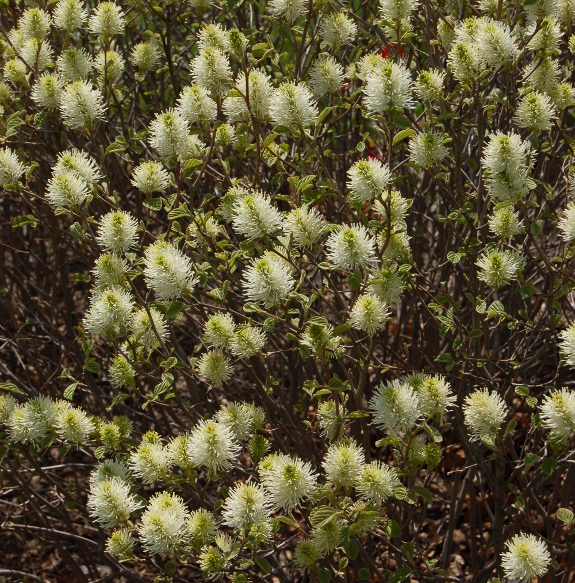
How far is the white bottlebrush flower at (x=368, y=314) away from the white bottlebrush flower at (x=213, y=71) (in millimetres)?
726

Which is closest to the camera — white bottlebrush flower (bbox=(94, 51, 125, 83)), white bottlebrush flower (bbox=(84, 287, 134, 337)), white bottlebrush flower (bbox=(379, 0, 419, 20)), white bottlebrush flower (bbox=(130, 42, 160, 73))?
white bottlebrush flower (bbox=(84, 287, 134, 337))

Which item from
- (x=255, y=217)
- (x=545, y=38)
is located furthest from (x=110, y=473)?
(x=545, y=38)

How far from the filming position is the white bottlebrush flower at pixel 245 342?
1963 millimetres

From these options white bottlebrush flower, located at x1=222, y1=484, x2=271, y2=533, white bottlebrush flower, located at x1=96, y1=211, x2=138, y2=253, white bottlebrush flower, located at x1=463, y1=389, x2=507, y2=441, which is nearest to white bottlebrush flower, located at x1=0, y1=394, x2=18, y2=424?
white bottlebrush flower, located at x1=96, y1=211, x2=138, y2=253

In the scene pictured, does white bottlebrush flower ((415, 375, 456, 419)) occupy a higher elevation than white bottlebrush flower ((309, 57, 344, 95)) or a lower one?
lower

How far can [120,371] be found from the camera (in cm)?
220

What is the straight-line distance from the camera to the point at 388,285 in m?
1.94

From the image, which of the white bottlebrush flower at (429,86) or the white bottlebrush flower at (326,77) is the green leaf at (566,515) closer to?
the white bottlebrush flower at (429,86)

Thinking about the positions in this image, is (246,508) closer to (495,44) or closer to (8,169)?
(8,169)

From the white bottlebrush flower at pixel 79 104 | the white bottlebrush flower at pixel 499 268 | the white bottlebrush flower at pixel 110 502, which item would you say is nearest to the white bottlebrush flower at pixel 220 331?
the white bottlebrush flower at pixel 110 502

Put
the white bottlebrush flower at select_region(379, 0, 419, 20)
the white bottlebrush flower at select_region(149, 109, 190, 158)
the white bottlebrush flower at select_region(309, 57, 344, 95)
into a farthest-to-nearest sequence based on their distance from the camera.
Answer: the white bottlebrush flower at select_region(309, 57, 344, 95) → the white bottlebrush flower at select_region(379, 0, 419, 20) → the white bottlebrush flower at select_region(149, 109, 190, 158)

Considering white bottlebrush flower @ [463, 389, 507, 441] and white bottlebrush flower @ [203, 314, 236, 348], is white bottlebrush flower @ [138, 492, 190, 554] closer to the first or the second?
white bottlebrush flower @ [203, 314, 236, 348]

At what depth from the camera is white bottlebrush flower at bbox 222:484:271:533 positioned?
1.77 m

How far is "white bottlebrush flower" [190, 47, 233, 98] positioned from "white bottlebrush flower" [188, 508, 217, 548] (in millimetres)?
1109
